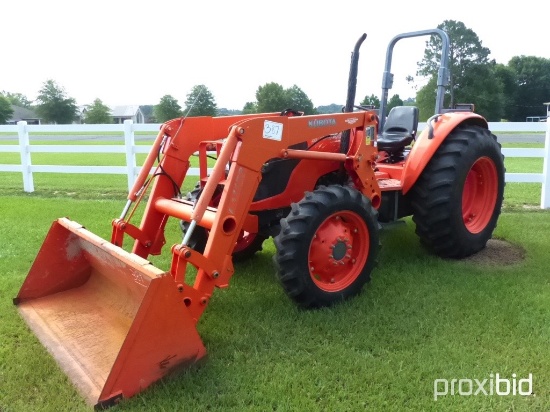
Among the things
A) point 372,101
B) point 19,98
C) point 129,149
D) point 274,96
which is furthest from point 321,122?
point 19,98

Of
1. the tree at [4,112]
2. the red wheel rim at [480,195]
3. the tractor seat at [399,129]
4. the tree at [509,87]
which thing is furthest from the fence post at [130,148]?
the tree at [4,112]

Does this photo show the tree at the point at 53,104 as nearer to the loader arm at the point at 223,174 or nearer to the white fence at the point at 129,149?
the white fence at the point at 129,149

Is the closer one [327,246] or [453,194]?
[327,246]

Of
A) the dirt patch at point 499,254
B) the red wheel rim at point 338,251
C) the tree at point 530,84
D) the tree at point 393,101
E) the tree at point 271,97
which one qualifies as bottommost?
the dirt patch at point 499,254

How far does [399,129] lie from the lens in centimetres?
Result: 549

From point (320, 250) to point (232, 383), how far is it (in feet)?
4.10

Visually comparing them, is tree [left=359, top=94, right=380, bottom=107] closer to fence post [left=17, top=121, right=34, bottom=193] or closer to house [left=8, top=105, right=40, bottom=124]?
fence post [left=17, top=121, right=34, bottom=193]

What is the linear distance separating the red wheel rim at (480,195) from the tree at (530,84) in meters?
59.0

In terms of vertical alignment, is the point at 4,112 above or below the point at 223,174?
above

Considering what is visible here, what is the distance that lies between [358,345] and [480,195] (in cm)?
280

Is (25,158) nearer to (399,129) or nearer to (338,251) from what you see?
(399,129)

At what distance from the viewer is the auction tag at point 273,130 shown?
3486 mm

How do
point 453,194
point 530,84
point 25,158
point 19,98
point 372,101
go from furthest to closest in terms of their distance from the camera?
point 19,98 → point 530,84 → point 25,158 → point 372,101 → point 453,194

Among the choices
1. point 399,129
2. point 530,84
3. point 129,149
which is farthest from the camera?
point 530,84
